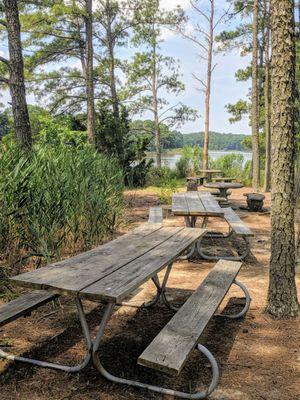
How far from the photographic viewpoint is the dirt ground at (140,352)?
2.12 m

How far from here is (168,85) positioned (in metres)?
22.1

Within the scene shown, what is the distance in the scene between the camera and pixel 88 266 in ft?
7.64

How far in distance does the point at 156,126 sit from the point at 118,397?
21.0 m

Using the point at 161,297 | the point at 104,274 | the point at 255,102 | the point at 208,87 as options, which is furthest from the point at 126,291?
the point at 208,87

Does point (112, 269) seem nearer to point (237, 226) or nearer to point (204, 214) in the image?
point (204, 214)

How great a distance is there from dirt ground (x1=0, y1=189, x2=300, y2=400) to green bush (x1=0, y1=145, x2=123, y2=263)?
2.03ft

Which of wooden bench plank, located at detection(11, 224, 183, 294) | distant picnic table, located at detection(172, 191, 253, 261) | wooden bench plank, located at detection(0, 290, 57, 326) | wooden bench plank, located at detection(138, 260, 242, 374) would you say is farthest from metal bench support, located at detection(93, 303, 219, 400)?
distant picnic table, located at detection(172, 191, 253, 261)

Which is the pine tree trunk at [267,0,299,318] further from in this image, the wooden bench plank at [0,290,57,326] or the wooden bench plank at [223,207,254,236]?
the wooden bench plank at [0,290,57,326]

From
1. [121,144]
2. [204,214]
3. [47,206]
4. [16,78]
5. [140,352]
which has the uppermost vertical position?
[16,78]

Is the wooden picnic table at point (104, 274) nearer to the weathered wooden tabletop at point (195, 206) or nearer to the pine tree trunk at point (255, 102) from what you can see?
the weathered wooden tabletop at point (195, 206)

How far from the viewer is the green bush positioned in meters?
3.69

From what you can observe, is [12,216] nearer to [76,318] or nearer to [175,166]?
[76,318]

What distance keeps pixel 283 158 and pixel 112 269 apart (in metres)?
1.59

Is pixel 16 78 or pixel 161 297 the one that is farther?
pixel 16 78
